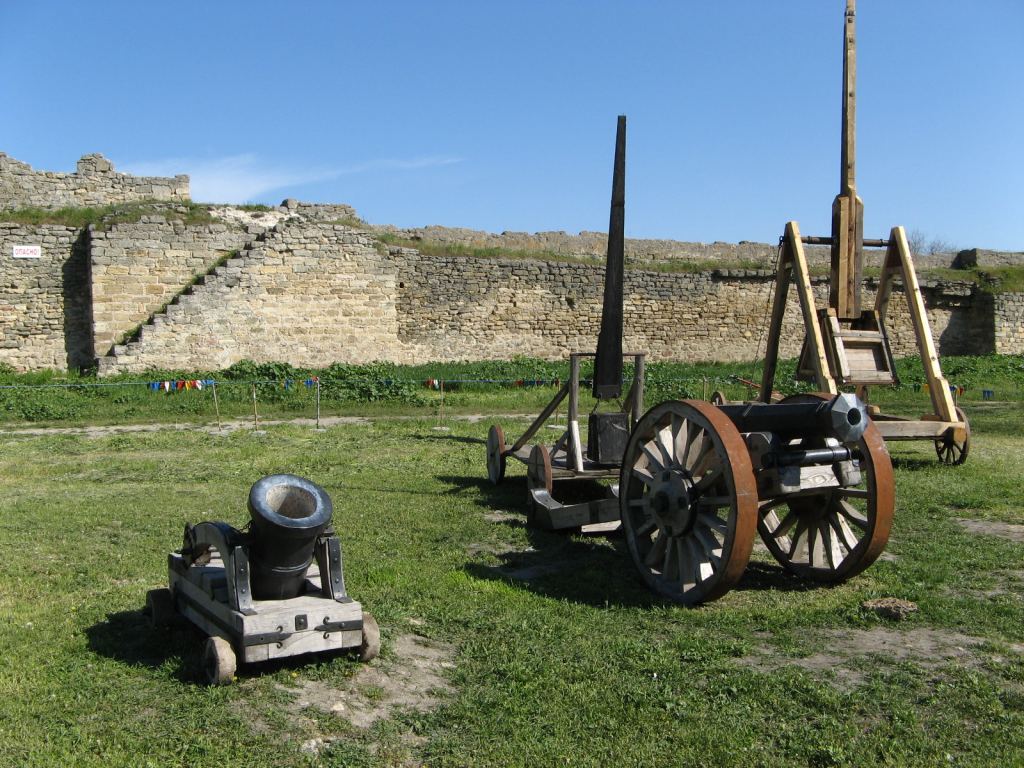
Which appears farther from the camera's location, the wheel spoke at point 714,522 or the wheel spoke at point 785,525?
the wheel spoke at point 785,525

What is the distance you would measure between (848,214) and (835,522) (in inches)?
269

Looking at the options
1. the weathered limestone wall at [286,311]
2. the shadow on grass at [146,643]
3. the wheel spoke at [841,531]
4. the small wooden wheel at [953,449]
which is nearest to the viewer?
the shadow on grass at [146,643]

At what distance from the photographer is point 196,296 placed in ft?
65.6

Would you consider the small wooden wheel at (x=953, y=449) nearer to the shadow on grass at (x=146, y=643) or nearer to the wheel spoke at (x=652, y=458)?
the wheel spoke at (x=652, y=458)

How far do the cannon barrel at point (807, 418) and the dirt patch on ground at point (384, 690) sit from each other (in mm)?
2307

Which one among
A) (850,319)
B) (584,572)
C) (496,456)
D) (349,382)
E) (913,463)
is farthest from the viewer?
(349,382)

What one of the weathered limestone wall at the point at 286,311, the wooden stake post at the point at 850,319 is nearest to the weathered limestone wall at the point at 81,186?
the weathered limestone wall at the point at 286,311

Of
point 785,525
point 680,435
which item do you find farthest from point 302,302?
point 680,435

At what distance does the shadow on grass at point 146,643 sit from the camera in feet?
15.3

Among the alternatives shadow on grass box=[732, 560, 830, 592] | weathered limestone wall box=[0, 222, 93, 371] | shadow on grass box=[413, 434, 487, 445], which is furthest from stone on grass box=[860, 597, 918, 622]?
weathered limestone wall box=[0, 222, 93, 371]

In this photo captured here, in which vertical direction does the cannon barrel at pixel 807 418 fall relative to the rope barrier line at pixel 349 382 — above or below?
above

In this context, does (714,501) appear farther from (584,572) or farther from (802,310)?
(802,310)

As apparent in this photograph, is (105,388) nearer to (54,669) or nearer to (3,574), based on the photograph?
(3,574)

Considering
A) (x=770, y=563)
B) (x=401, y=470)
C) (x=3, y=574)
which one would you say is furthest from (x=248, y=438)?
(x=770, y=563)
